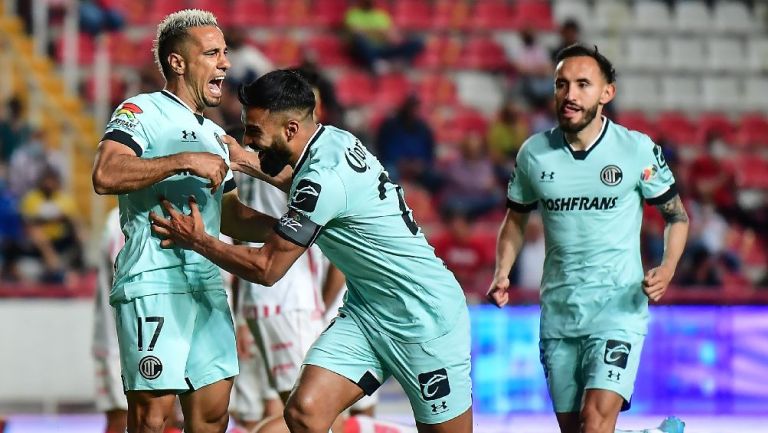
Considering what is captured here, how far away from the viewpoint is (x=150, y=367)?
5539 mm

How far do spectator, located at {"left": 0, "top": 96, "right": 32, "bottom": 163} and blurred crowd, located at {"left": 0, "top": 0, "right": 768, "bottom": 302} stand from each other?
1 cm

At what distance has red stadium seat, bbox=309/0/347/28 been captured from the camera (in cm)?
1750

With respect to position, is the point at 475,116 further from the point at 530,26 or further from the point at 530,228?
the point at 530,228

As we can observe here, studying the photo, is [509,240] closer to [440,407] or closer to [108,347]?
[440,407]

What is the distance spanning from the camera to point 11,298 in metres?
11.7

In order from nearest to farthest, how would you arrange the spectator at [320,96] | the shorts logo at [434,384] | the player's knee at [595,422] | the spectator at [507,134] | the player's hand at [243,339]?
the shorts logo at [434,384] < the player's knee at [595,422] < the spectator at [320,96] < the player's hand at [243,339] < the spectator at [507,134]

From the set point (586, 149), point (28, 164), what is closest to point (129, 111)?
point (586, 149)

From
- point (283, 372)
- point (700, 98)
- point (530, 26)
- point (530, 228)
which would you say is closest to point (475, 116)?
point (530, 26)

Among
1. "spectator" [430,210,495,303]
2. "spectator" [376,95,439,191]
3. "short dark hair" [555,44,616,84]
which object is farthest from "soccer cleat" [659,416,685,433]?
"spectator" [376,95,439,191]

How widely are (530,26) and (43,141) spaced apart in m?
6.94

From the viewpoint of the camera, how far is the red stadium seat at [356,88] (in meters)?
16.6

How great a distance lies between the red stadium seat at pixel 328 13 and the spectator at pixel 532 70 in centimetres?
246

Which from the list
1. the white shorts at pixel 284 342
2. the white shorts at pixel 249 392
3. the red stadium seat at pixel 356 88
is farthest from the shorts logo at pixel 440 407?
the red stadium seat at pixel 356 88

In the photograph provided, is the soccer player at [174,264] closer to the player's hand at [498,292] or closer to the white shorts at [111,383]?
the player's hand at [498,292]
